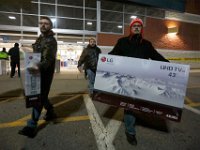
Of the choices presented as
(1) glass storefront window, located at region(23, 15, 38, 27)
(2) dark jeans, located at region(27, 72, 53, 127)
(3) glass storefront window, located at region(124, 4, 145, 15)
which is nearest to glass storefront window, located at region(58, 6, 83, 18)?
(1) glass storefront window, located at region(23, 15, 38, 27)

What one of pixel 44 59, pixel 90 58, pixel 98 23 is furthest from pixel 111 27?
pixel 44 59

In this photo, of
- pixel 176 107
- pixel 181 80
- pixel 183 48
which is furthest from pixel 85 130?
pixel 183 48

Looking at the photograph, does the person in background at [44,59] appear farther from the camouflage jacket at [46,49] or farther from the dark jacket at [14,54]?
the dark jacket at [14,54]

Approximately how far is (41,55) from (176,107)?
7.09 feet

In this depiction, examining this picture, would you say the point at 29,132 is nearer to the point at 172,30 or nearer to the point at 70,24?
the point at 70,24

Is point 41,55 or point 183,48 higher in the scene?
point 183,48

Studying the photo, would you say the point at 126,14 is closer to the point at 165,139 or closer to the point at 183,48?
the point at 183,48

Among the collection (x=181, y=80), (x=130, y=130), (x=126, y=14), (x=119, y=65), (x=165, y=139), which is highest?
(x=126, y=14)

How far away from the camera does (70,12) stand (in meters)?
13.7

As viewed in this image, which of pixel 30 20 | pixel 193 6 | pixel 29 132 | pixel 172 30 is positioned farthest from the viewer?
pixel 193 6

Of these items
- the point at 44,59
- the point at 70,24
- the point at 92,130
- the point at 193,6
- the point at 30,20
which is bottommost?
the point at 92,130

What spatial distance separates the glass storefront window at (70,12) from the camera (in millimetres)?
13273

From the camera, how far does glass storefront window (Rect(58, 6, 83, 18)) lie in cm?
1327

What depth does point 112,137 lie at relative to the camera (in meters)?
3.02
